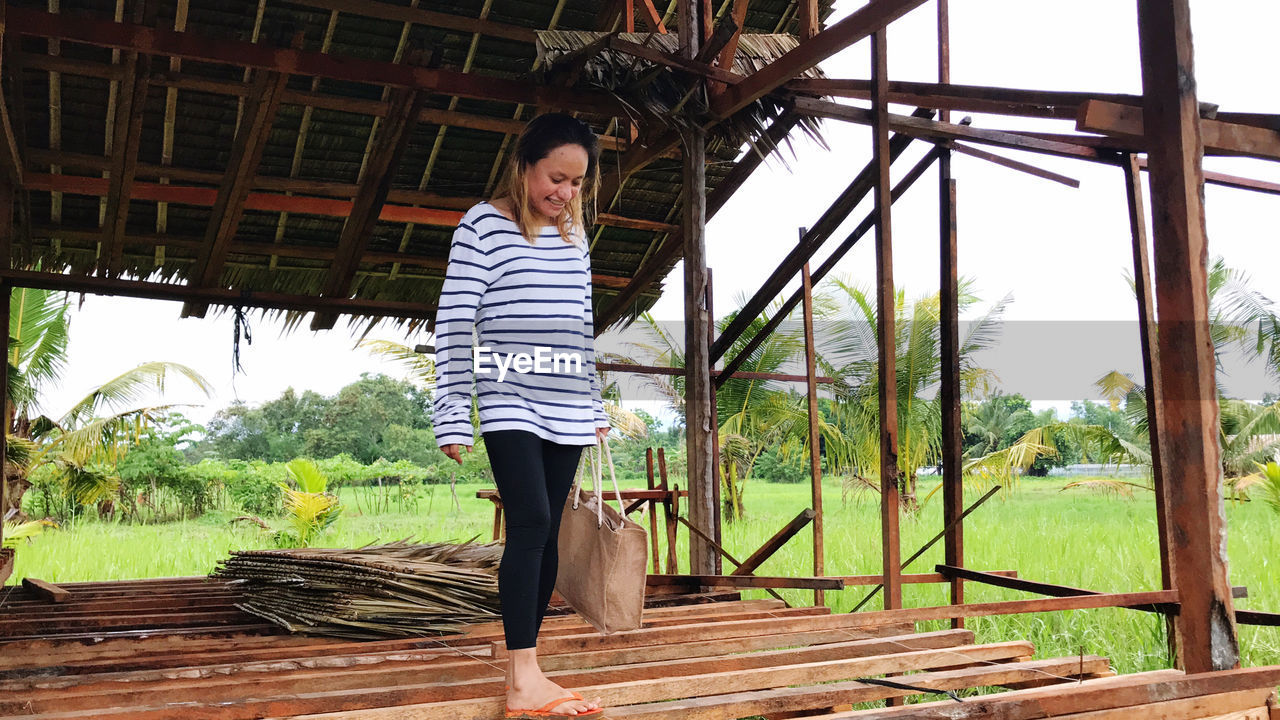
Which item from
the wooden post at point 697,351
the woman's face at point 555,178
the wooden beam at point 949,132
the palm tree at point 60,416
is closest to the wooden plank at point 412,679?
the woman's face at point 555,178

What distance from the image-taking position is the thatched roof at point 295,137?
4879mm

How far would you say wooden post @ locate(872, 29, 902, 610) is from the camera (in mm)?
3855

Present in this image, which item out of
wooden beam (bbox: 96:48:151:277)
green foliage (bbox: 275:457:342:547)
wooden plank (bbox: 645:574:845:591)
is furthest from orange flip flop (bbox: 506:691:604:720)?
green foliage (bbox: 275:457:342:547)

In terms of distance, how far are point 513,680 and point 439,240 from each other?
482 cm

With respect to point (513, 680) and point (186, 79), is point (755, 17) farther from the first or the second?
point (513, 680)

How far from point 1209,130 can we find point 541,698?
2405mm

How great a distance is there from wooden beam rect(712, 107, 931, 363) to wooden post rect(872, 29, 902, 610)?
114 mm

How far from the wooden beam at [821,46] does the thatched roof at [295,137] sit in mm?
392

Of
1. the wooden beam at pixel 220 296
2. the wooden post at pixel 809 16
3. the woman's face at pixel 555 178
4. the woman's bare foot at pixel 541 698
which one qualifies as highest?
the wooden post at pixel 809 16

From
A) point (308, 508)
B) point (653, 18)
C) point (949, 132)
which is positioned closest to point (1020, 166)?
point (949, 132)

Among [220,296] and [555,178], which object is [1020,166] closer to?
[555,178]

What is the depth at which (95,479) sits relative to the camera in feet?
40.0

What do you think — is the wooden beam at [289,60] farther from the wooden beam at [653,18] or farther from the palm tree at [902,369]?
the palm tree at [902,369]

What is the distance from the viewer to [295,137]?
19.1 feet
